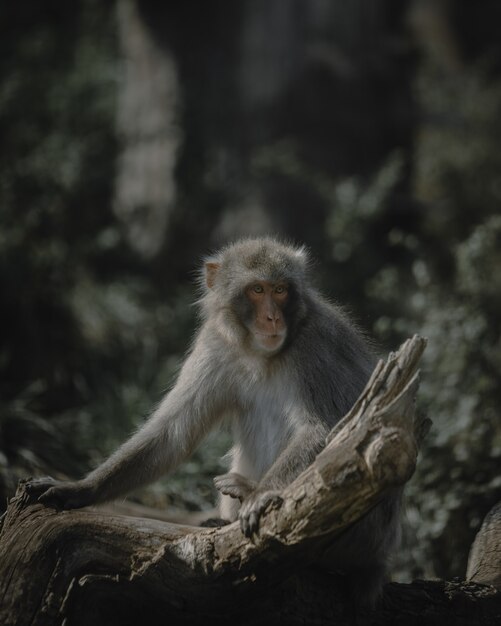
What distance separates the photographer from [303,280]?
536 cm

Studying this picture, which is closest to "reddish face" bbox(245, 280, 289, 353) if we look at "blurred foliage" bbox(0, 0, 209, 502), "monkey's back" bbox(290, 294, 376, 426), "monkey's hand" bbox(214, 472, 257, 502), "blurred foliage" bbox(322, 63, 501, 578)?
"monkey's back" bbox(290, 294, 376, 426)

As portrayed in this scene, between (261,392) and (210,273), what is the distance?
90 cm

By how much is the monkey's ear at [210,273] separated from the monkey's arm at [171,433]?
17.8 inches

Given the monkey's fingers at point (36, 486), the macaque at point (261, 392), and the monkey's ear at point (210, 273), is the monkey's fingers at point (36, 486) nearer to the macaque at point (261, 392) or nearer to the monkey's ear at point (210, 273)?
the macaque at point (261, 392)

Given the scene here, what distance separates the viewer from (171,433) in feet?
17.4

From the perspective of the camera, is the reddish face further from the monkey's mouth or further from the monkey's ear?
the monkey's ear

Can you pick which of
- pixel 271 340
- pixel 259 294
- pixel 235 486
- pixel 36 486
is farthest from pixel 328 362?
pixel 36 486

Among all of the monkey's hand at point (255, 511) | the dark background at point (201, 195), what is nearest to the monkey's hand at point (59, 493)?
the monkey's hand at point (255, 511)

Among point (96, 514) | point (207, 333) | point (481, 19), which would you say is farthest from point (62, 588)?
point (481, 19)

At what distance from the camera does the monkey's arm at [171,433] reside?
509 centimetres

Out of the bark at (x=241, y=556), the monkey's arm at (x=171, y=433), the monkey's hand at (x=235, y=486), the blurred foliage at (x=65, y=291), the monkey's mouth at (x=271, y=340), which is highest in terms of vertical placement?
the blurred foliage at (x=65, y=291)

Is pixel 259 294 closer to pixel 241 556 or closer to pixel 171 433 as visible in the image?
pixel 171 433

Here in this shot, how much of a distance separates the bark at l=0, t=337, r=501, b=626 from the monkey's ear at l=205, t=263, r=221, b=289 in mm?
1772

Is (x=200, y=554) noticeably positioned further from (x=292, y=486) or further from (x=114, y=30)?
(x=114, y=30)
